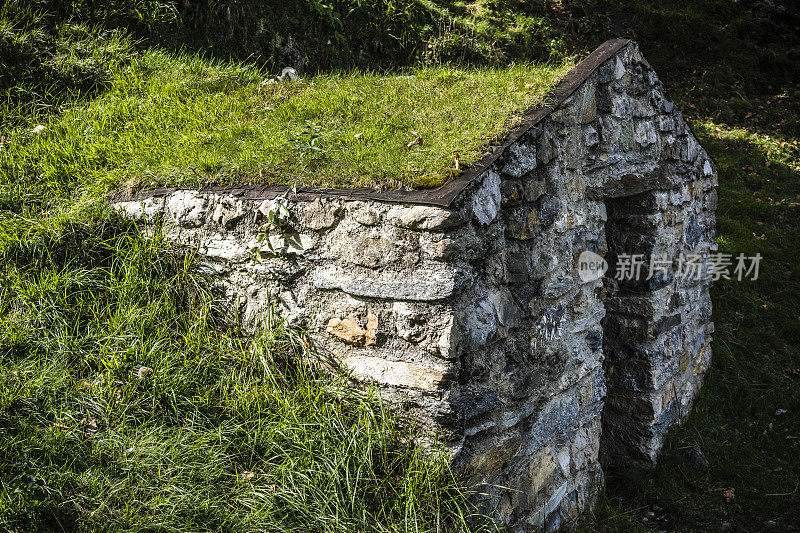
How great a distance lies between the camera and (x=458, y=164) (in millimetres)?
2518

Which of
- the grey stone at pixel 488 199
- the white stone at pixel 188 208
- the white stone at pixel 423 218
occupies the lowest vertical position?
the white stone at pixel 188 208

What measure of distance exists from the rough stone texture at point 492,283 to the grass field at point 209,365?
0.19m

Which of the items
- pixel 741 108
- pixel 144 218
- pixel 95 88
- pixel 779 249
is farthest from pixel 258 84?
pixel 741 108

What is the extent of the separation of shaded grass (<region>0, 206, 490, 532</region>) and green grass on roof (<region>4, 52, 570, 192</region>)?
0.57 meters

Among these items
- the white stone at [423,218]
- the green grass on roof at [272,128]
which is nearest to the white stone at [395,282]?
the white stone at [423,218]

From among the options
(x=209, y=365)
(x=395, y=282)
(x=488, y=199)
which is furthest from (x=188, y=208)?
(x=488, y=199)

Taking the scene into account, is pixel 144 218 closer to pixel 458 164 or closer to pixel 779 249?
pixel 458 164

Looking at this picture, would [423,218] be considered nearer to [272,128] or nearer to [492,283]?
[492,283]

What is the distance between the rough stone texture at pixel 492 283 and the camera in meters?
2.39

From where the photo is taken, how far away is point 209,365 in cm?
262

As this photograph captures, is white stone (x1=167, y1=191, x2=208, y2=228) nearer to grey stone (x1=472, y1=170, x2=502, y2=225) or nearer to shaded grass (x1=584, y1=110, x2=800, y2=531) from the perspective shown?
grey stone (x1=472, y1=170, x2=502, y2=225)

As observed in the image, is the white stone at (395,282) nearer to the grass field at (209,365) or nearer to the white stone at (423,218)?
the white stone at (423,218)

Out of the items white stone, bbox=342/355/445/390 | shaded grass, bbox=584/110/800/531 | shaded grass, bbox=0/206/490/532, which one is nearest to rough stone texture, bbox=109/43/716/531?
white stone, bbox=342/355/445/390

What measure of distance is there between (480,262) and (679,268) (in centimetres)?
265
